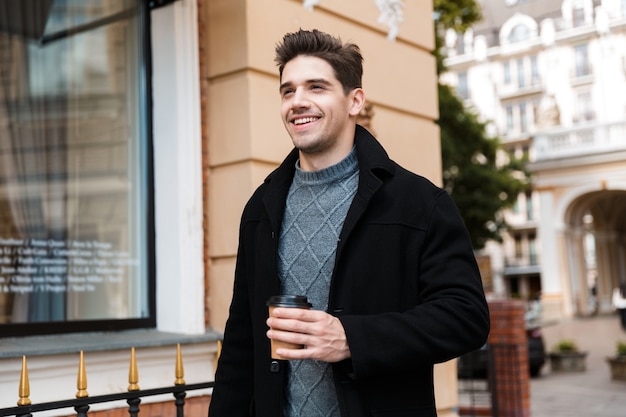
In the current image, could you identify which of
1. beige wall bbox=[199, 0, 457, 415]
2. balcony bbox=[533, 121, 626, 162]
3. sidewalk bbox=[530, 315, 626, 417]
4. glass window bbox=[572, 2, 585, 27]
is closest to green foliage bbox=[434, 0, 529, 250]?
sidewalk bbox=[530, 315, 626, 417]

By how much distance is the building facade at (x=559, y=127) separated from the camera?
35.3 m

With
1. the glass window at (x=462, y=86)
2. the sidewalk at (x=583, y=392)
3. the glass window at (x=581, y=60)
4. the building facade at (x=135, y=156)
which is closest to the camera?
the building facade at (x=135, y=156)

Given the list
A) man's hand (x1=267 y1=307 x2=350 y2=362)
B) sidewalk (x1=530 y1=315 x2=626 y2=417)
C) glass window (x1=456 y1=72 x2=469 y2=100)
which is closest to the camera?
man's hand (x1=267 y1=307 x2=350 y2=362)

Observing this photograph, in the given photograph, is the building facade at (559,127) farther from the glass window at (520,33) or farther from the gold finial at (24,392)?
the gold finial at (24,392)

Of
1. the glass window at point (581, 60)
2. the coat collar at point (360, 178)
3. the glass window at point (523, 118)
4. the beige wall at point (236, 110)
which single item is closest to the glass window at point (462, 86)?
the glass window at point (523, 118)

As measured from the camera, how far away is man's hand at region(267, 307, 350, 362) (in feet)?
6.01

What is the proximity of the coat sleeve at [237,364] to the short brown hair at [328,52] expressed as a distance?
2.15 ft

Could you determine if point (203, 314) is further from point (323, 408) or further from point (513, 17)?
point (513, 17)

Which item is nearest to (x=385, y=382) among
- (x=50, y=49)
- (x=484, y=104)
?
(x=50, y=49)

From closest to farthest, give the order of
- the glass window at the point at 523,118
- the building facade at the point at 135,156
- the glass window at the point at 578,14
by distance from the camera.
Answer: the building facade at the point at 135,156
the glass window at the point at 578,14
the glass window at the point at 523,118

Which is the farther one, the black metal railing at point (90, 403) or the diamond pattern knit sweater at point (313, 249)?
the black metal railing at point (90, 403)

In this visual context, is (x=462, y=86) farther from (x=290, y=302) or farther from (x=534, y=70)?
(x=290, y=302)

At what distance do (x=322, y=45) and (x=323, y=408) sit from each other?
1.02 m

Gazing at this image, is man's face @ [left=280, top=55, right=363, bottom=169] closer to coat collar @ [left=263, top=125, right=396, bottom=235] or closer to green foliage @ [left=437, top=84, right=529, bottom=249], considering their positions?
coat collar @ [left=263, top=125, right=396, bottom=235]
